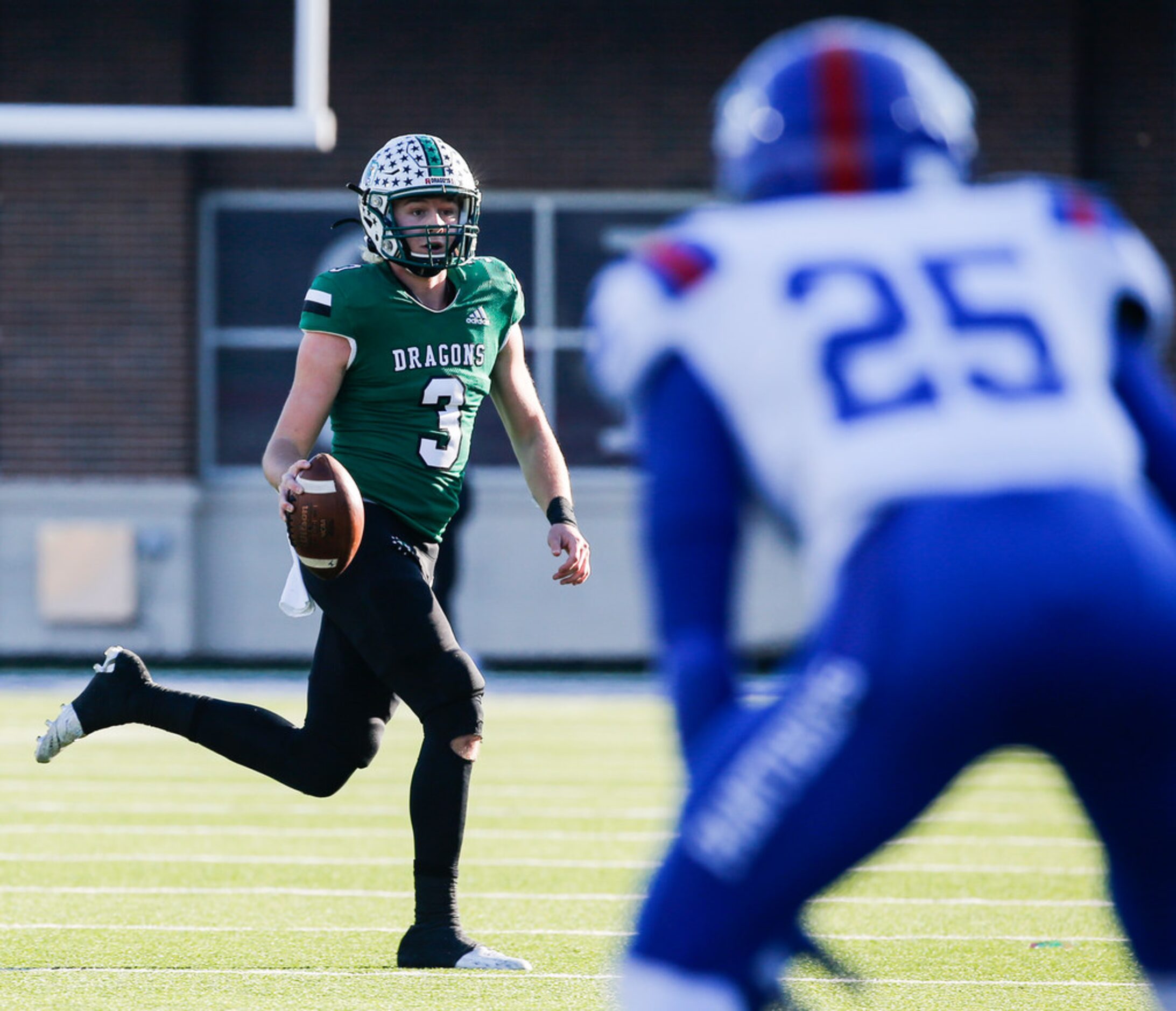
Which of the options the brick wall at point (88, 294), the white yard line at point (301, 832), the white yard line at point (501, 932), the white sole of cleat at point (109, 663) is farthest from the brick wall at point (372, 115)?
the white sole of cleat at point (109, 663)

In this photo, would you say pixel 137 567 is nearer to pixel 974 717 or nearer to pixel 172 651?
pixel 172 651

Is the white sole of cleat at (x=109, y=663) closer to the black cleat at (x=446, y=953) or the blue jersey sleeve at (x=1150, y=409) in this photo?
the black cleat at (x=446, y=953)

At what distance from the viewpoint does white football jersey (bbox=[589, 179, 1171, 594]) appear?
1.99 meters

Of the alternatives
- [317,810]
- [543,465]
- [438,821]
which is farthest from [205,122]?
[438,821]

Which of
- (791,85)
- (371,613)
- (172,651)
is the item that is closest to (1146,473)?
(791,85)

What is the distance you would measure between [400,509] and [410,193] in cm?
69

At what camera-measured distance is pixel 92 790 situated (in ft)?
26.4

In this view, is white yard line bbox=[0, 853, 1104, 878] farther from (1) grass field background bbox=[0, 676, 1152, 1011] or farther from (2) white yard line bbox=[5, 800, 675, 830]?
(2) white yard line bbox=[5, 800, 675, 830]

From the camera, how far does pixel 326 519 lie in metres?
4.18

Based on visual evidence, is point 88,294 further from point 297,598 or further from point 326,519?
point 326,519

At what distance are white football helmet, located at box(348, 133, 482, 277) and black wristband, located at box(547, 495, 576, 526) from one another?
23.1 inches

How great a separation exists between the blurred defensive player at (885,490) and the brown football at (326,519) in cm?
208

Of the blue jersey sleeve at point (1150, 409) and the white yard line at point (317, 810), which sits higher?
the blue jersey sleeve at point (1150, 409)

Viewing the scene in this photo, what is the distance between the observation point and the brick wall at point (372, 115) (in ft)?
48.5
